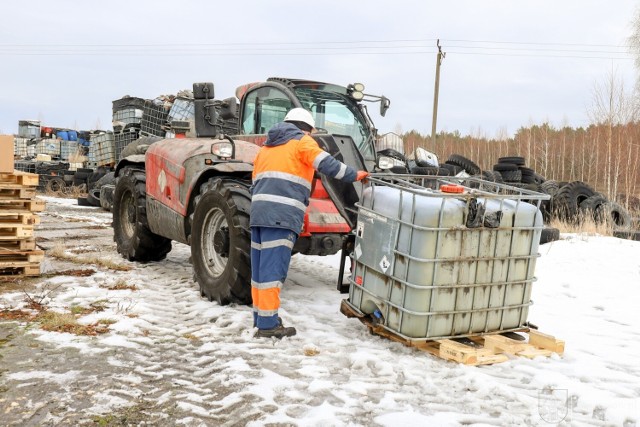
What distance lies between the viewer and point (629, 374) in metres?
3.94

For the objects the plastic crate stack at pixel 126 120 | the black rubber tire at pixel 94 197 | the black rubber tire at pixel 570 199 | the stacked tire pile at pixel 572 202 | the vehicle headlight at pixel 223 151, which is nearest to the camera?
the vehicle headlight at pixel 223 151

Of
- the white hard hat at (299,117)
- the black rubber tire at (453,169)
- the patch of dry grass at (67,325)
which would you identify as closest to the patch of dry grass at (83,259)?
the patch of dry grass at (67,325)

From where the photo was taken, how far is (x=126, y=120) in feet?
52.9

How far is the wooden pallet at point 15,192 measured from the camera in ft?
20.2

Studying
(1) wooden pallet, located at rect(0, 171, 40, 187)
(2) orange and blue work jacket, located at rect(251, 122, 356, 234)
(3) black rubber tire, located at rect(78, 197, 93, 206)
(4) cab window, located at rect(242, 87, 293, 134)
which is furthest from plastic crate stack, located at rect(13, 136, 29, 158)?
(2) orange and blue work jacket, located at rect(251, 122, 356, 234)

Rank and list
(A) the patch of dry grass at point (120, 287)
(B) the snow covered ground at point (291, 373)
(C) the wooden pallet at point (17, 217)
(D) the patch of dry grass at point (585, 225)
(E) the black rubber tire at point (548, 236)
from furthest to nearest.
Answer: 1. (D) the patch of dry grass at point (585, 225)
2. (E) the black rubber tire at point (548, 236)
3. (C) the wooden pallet at point (17, 217)
4. (A) the patch of dry grass at point (120, 287)
5. (B) the snow covered ground at point (291, 373)

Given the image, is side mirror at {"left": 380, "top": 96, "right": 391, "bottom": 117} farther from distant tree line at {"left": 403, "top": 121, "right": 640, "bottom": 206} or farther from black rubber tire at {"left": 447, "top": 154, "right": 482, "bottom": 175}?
distant tree line at {"left": 403, "top": 121, "right": 640, "bottom": 206}

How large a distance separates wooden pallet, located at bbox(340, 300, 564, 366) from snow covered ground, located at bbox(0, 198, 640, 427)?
69mm

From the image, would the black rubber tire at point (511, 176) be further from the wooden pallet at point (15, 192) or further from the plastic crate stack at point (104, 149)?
the plastic crate stack at point (104, 149)

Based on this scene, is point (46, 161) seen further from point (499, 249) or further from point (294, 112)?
point (499, 249)

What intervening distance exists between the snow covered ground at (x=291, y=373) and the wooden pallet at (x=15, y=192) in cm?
109

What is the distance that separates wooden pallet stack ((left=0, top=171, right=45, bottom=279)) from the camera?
243 inches

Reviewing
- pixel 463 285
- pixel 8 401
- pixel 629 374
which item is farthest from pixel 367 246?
pixel 8 401

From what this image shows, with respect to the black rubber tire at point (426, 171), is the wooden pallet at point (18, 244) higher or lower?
lower
